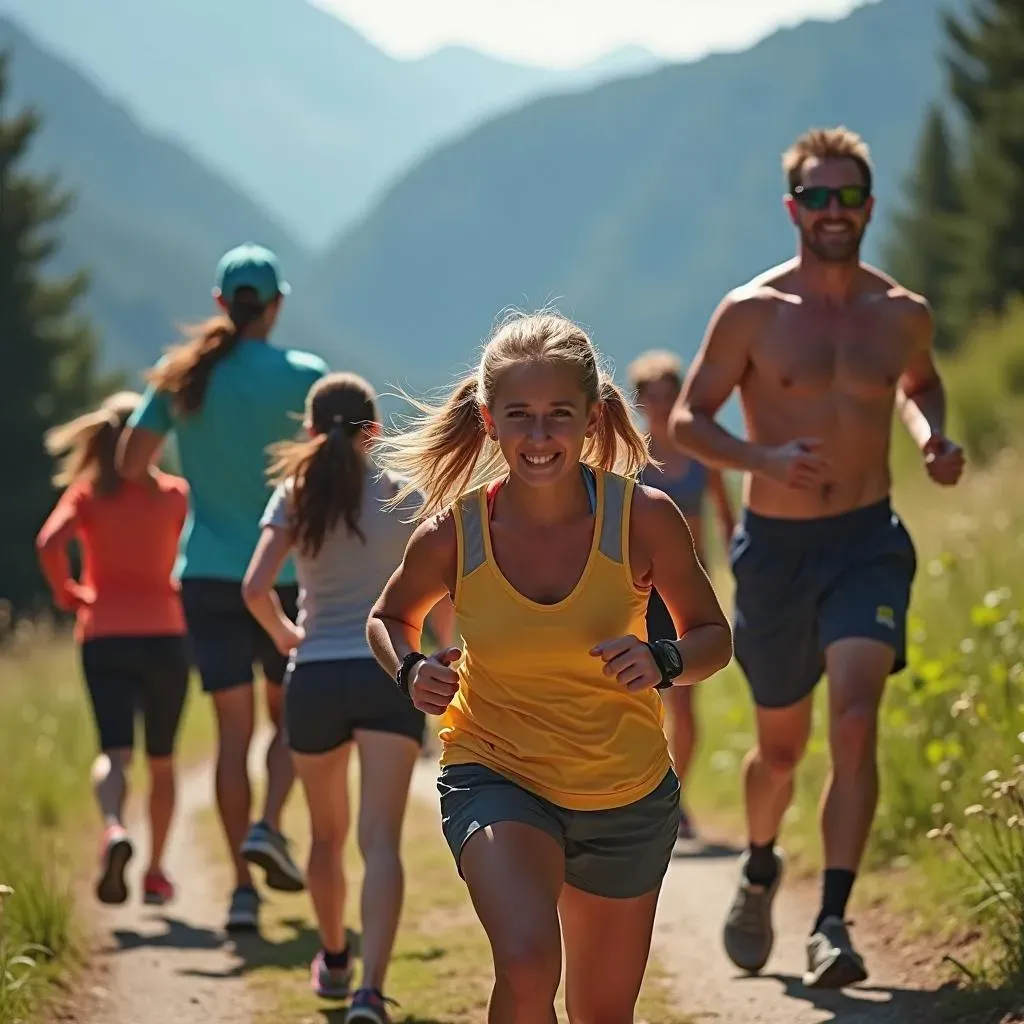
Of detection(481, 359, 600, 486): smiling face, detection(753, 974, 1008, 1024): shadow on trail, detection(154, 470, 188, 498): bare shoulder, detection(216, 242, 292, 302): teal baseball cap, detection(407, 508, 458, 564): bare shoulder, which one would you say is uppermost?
detection(216, 242, 292, 302): teal baseball cap

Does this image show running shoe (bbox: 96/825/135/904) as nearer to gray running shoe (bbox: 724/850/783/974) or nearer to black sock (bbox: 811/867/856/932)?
gray running shoe (bbox: 724/850/783/974)

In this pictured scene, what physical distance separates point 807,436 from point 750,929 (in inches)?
62.5

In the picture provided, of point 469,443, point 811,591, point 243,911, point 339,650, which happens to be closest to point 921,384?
point 811,591

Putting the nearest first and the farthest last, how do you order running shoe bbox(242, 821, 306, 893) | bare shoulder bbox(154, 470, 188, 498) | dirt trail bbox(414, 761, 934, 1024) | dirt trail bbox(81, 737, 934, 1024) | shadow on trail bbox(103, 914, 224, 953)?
dirt trail bbox(414, 761, 934, 1024) < dirt trail bbox(81, 737, 934, 1024) < running shoe bbox(242, 821, 306, 893) < shadow on trail bbox(103, 914, 224, 953) < bare shoulder bbox(154, 470, 188, 498)

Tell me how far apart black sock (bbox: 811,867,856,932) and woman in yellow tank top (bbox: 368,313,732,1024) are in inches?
60.6

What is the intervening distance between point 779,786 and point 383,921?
151 cm

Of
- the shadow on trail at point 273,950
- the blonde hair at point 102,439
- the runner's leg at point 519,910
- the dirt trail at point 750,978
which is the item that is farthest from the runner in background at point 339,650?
the blonde hair at point 102,439

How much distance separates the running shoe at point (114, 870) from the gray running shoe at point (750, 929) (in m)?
2.69

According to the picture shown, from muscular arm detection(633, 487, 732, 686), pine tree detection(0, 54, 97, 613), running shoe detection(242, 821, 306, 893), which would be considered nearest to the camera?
→ muscular arm detection(633, 487, 732, 686)

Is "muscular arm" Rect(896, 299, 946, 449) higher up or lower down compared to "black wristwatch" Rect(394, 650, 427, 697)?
higher up

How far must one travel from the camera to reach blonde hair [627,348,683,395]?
10.1 m

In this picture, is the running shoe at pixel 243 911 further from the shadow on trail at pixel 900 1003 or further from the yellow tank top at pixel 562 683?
the yellow tank top at pixel 562 683

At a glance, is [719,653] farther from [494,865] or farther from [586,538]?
[494,865]

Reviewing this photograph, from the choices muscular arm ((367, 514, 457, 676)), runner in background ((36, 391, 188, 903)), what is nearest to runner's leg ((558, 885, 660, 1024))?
muscular arm ((367, 514, 457, 676))
